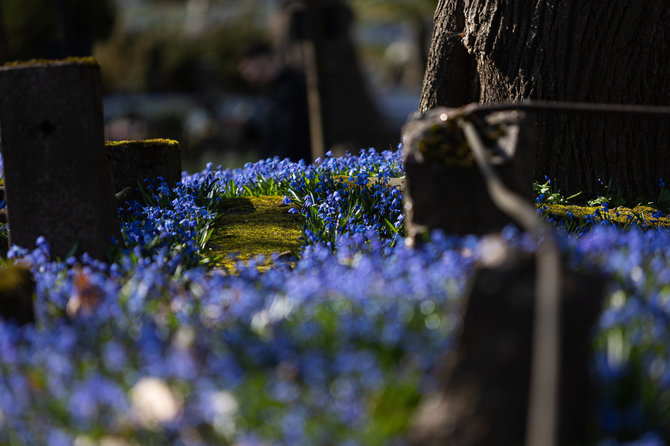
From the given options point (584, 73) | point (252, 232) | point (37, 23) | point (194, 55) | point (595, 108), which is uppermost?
point (37, 23)

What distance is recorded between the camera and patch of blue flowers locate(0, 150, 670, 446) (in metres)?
2.30

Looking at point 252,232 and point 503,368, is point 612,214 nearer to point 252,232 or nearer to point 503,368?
point 252,232

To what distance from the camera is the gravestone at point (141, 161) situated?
5.52m

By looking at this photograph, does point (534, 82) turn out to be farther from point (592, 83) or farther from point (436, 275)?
point (436, 275)

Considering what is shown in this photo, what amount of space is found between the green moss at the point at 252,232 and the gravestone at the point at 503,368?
2.27m

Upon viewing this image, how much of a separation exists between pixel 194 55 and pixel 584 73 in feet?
84.6

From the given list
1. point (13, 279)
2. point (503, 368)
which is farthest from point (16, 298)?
point (503, 368)

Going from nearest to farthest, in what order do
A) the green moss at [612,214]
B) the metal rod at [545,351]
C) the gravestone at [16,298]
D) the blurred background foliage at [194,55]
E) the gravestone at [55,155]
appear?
1. the metal rod at [545,351]
2. the gravestone at [16,298]
3. the gravestone at [55,155]
4. the green moss at [612,214]
5. the blurred background foliage at [194,55]

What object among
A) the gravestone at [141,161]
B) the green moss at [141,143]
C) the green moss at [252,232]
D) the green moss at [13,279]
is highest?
the green moss at [141,143]

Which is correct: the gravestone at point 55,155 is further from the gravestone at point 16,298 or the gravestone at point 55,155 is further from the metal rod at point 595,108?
the metal rod at point 595,108

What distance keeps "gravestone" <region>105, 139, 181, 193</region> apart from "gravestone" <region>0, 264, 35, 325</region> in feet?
7.36

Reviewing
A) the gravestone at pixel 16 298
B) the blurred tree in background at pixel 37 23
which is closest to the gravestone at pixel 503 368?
the gravestone at pixel 16 298

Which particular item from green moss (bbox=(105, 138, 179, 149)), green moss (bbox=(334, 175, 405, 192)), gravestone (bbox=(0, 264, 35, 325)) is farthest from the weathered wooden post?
green moss (bbox=(105, 138, 179, 149))

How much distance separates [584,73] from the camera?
A: 217 inches
